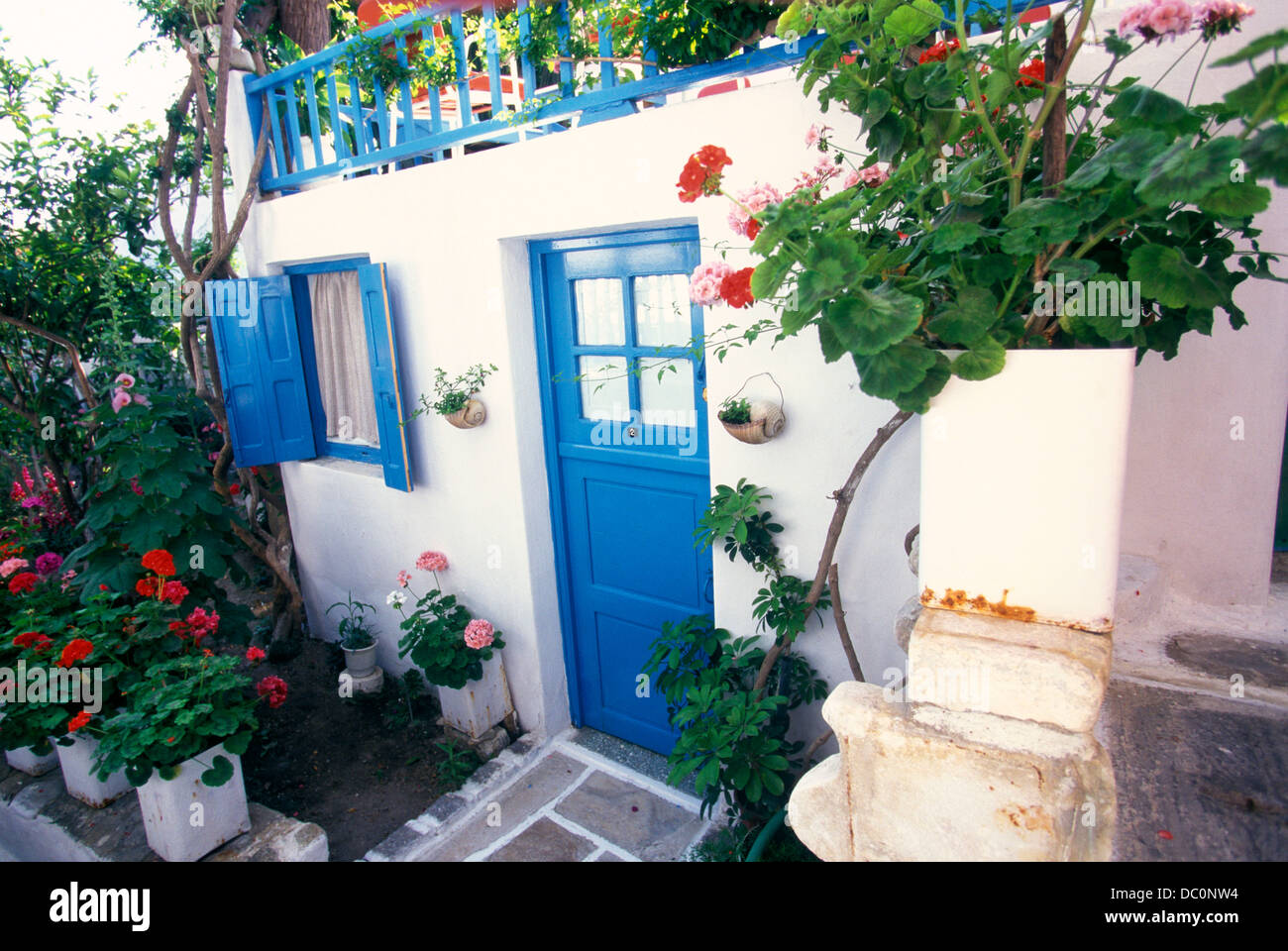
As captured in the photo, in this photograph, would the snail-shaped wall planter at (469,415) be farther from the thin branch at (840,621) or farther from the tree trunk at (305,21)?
the tree trunk at (305,21)

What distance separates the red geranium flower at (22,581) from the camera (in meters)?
3.83

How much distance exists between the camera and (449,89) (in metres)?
5.19

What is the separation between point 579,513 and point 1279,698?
10.1 feet

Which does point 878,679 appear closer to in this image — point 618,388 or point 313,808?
point 618,388

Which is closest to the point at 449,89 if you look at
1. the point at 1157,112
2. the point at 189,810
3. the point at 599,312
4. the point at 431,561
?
the point at 599,312

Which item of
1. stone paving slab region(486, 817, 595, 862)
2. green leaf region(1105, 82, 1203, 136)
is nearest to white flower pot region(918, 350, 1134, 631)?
green leaf region(1105, 82, 1203, 136)

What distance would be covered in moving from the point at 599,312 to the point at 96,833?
3.37 metres

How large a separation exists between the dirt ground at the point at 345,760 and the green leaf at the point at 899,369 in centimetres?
352

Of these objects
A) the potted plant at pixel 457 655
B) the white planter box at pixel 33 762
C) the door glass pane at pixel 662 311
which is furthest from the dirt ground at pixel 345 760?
the door glass pane at pixel 662 311

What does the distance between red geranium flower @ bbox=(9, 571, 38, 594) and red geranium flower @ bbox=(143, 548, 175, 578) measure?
70cm

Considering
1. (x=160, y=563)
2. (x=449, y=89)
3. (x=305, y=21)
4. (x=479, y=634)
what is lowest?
(x=479, y=634)

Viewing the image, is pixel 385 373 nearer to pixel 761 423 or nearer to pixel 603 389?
pixel 603 389

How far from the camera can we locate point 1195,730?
1.91 metres
